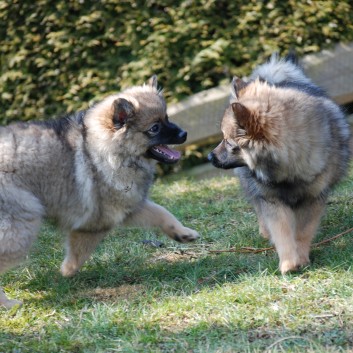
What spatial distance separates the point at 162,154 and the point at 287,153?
0.87m

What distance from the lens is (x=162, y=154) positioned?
461cm

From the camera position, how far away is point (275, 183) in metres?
4.34

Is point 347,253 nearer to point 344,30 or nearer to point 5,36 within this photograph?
point 344,30

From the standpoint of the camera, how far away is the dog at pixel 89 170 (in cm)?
426

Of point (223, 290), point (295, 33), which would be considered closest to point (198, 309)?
point (223, 290)

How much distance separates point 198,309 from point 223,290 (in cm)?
25

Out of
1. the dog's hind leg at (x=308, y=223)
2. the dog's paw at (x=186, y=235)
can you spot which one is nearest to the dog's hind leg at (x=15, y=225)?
the dog's paw at (x=186, y=235)

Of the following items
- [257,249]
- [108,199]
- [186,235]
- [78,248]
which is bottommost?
[257,249]

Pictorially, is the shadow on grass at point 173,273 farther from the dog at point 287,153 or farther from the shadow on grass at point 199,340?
the shadow on grass at point 199,340

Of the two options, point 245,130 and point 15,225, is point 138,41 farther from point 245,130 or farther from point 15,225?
point 15,225

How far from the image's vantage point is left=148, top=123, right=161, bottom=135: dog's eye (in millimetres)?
4565

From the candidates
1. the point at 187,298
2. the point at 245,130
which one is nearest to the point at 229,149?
the point at 245,130

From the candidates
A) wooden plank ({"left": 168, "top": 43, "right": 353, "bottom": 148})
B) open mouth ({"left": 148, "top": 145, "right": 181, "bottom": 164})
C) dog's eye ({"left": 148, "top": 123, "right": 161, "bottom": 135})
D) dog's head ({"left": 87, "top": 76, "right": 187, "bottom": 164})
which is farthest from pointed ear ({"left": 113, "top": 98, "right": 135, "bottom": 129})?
wooden plank ({"left": 168, "top": 43, "right": 353, "bottom": 148})

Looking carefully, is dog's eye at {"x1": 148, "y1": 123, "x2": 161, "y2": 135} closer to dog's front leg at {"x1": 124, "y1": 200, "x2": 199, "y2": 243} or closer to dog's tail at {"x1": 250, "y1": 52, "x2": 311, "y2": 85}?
dog's front leg at {"x1": 124, "y1": 200, "x2": 199, "y2": 243}
